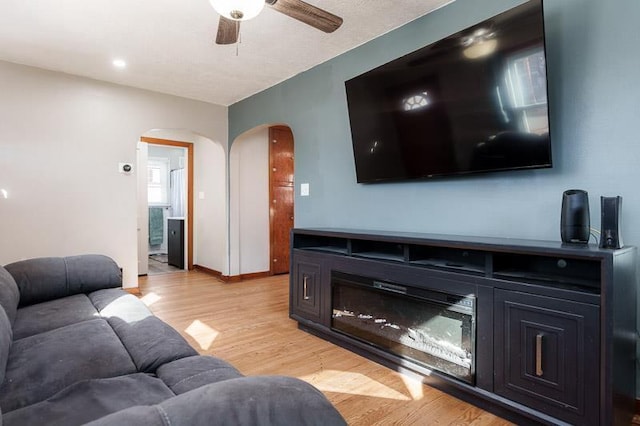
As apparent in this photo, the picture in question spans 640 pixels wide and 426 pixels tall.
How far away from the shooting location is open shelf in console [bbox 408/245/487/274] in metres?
2.04

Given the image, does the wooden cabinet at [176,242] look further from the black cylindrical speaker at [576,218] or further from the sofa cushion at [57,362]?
the black cylindrical speaker at [576,218]

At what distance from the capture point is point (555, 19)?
78.4 inches

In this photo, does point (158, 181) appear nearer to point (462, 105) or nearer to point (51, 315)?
point (51, 315)

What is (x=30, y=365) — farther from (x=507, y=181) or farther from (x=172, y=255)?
(x=172, y=255)

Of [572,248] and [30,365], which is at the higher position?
[572,248]

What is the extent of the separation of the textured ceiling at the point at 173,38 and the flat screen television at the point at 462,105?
0.46 meters

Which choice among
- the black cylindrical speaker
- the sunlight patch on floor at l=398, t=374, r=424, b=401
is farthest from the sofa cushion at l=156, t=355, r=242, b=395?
the black cylindrical speaker

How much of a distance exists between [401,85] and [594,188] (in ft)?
4.39

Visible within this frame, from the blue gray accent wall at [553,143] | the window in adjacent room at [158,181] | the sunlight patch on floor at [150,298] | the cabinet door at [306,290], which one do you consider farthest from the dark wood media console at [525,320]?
the window in adjacent room at [158,181]

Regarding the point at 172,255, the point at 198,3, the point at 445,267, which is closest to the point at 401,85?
the point at 445,267

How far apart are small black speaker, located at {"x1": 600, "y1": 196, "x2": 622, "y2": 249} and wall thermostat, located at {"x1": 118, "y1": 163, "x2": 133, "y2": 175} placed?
4467 millimetres

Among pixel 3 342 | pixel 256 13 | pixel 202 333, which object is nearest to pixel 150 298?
pixel 202 333

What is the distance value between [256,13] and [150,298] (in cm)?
352

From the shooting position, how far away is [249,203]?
525 cm
